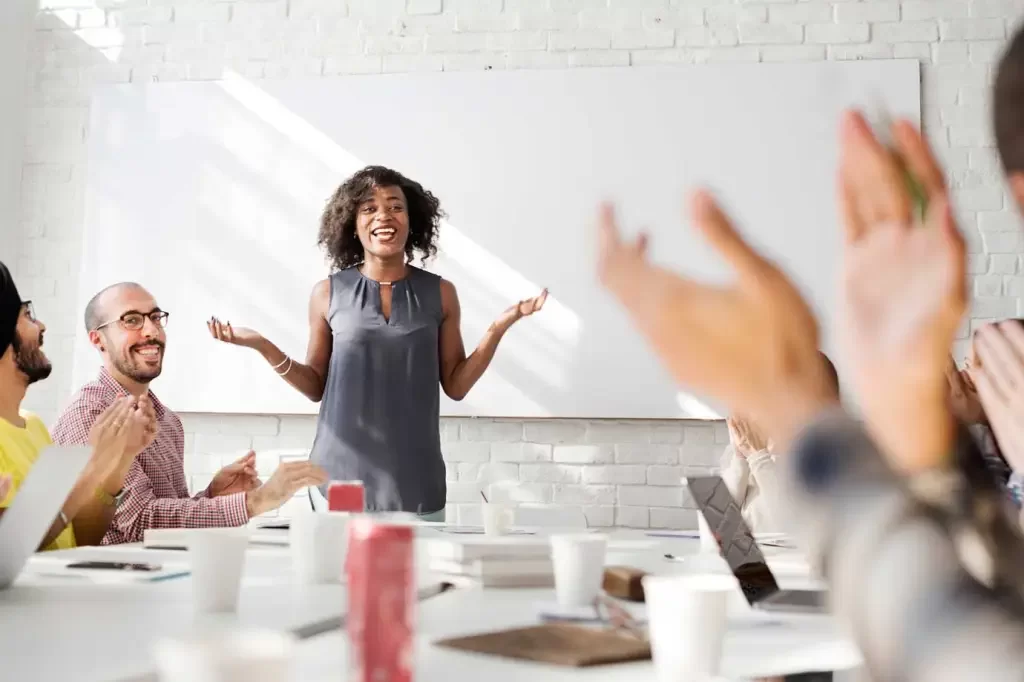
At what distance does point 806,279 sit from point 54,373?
3.07 metres

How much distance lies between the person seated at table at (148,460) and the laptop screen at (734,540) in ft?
3.70

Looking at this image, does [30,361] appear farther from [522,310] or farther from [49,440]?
[522,310]

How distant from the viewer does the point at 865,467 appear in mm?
369

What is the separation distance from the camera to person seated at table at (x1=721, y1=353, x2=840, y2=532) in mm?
2299

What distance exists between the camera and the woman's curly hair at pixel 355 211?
11.4ft

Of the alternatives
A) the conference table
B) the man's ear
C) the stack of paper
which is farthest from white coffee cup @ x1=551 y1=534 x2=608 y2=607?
the man's ear

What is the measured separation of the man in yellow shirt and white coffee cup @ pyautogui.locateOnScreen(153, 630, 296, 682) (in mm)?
1371

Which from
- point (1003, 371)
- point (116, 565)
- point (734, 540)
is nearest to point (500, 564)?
point (734, 540)

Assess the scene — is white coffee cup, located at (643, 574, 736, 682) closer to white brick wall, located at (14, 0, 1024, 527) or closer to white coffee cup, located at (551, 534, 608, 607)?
white coffee cup, located at (551, 534, 608, 607)

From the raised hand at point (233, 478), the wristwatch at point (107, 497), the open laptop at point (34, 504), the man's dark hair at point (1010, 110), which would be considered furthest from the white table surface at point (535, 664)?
the raised hand at point (233, 478)

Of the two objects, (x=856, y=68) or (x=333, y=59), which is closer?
(x=856, y=68)

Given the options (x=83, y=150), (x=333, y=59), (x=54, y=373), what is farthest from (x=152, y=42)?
(x=54, y=373)

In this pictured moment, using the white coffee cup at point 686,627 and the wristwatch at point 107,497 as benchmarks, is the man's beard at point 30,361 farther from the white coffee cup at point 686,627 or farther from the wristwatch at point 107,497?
the white coffee cup at point 686,627

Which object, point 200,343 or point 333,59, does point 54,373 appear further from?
point 333,59
